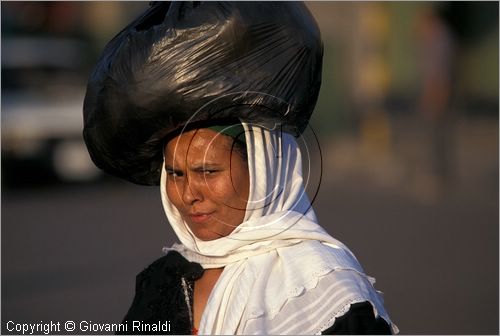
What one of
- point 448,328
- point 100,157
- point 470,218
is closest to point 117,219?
point 470,218

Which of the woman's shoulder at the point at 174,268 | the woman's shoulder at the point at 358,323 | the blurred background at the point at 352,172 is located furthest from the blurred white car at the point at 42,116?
the woman's shoulder at the point at 358,323

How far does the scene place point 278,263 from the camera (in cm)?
275

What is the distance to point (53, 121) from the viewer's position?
13.2 metres

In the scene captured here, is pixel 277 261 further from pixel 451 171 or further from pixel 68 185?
pixel 68 185

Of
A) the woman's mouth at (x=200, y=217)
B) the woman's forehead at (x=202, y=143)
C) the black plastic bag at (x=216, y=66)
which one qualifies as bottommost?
the woman's mouth at (x=200, y=217)

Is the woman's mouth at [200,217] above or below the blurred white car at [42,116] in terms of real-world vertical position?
above

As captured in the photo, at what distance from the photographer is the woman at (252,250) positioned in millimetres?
2605

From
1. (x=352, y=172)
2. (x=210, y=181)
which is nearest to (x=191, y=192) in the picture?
(x=210, y=181)

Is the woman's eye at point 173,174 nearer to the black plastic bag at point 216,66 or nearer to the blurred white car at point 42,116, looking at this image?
the black plastic bag at point 216,66

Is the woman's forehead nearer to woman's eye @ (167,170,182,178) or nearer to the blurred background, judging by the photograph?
woman's eye @ (167,170,182,178)

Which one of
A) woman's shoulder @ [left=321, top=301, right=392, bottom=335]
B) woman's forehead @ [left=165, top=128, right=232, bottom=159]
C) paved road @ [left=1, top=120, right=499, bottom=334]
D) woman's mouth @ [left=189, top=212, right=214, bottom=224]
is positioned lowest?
paved road @ [left=1, top=120, right=499, bottom=334]

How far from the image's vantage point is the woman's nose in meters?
2.85

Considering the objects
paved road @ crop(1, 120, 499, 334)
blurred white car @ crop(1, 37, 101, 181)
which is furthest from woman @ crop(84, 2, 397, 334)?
blurred white car @ crop(1, 37, 101, 181)

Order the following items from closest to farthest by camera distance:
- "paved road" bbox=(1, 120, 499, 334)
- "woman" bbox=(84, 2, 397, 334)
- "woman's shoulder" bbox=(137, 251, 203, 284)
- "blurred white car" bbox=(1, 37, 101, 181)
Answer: "woman" bbox=(84, 2, 397, 334) < "woman's shoulder" bbox=(137, 251, 203, 284) < "paved road" bbox=(1, 120, 499, 334) < "blurred white car" bbox=(1, 37, 101, 181)
